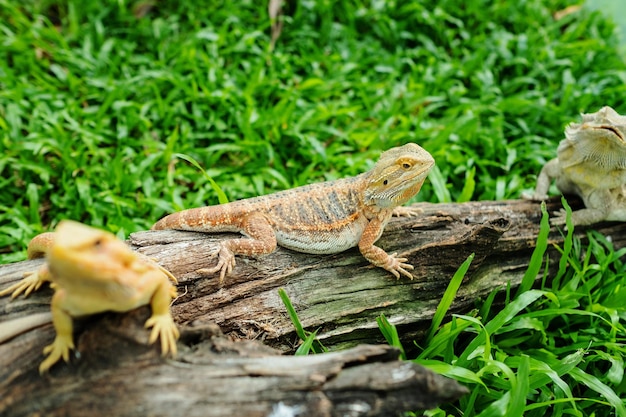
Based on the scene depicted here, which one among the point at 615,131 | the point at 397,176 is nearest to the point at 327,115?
the point at 397,176

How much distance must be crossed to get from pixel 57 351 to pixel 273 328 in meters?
1.23

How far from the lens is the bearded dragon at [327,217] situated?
10.9ft

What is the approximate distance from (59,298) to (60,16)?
5.59 meters

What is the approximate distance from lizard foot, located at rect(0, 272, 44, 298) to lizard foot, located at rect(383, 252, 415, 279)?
78.0 inches

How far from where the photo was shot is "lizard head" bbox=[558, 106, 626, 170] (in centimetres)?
383

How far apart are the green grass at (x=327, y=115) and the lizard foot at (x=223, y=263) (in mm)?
779

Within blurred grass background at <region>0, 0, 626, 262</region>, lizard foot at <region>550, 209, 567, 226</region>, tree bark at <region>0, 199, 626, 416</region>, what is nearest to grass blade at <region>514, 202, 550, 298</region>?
tree bark at <region>0, 199, 626, 416</region>

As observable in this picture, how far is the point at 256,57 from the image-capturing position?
237 inches

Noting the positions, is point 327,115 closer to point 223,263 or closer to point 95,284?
point 223,263

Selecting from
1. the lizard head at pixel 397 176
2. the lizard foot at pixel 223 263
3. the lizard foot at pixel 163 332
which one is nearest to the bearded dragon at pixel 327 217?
the lizard head at pixel 397 176

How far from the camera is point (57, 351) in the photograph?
209cm

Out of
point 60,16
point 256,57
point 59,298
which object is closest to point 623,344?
point 59,298

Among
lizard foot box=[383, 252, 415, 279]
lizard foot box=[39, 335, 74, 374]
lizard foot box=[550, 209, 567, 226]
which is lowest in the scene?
lizard foot box=[550, 209, 567, 226]

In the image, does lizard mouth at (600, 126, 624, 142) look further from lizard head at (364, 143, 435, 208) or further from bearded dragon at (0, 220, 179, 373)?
bearded dragon at (0, 220, 179, 373)
